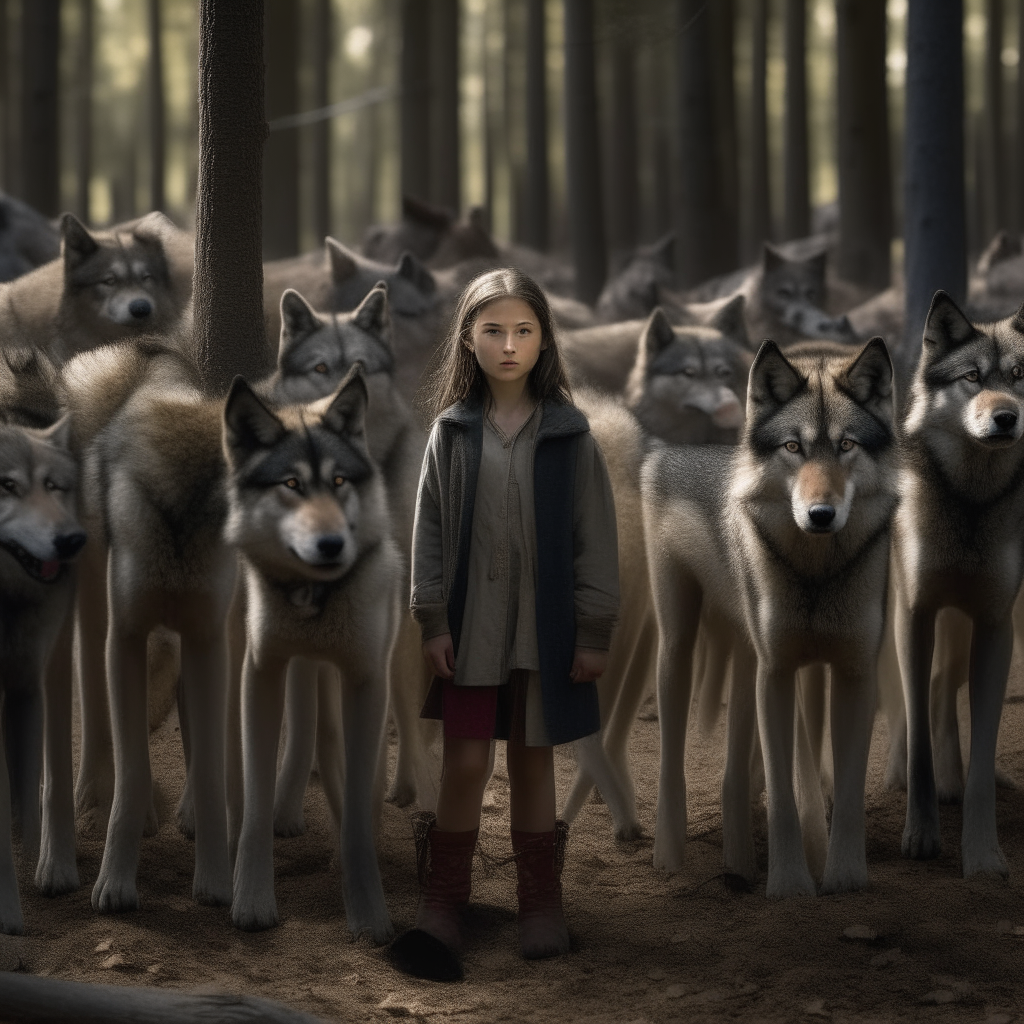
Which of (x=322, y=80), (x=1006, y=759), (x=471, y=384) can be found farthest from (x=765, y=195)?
(x=471, y=384)

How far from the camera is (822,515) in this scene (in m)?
4.34

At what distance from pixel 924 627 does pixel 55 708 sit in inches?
132

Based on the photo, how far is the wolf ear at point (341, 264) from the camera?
11.0 metres

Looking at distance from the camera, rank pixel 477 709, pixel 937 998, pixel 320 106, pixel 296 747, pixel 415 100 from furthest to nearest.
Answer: pixel 320 106
pixel 415 100
pixel 296 747
pixel 477 709
pixel 937 998

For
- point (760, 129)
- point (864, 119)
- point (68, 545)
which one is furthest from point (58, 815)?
point (760, 129)

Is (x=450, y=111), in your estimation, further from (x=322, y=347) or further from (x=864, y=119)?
(x=322, y=347)

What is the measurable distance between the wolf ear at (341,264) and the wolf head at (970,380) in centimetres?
677

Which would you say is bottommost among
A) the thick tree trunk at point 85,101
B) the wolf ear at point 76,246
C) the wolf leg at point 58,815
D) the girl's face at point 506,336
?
the wolf leg at point 58,815

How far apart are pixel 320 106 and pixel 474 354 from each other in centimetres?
2023

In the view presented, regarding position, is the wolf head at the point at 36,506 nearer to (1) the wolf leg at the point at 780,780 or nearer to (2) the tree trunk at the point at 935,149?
(1) the wolf leg at the point at 780,780

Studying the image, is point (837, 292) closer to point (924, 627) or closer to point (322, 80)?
point (924, 627)

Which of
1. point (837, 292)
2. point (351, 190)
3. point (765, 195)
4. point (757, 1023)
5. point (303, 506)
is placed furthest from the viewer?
point (351, 190)

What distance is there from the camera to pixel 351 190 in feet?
127

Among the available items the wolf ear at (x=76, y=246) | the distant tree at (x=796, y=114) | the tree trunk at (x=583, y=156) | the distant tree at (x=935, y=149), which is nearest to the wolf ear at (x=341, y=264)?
the wolf ear at (x=76, y=246)
